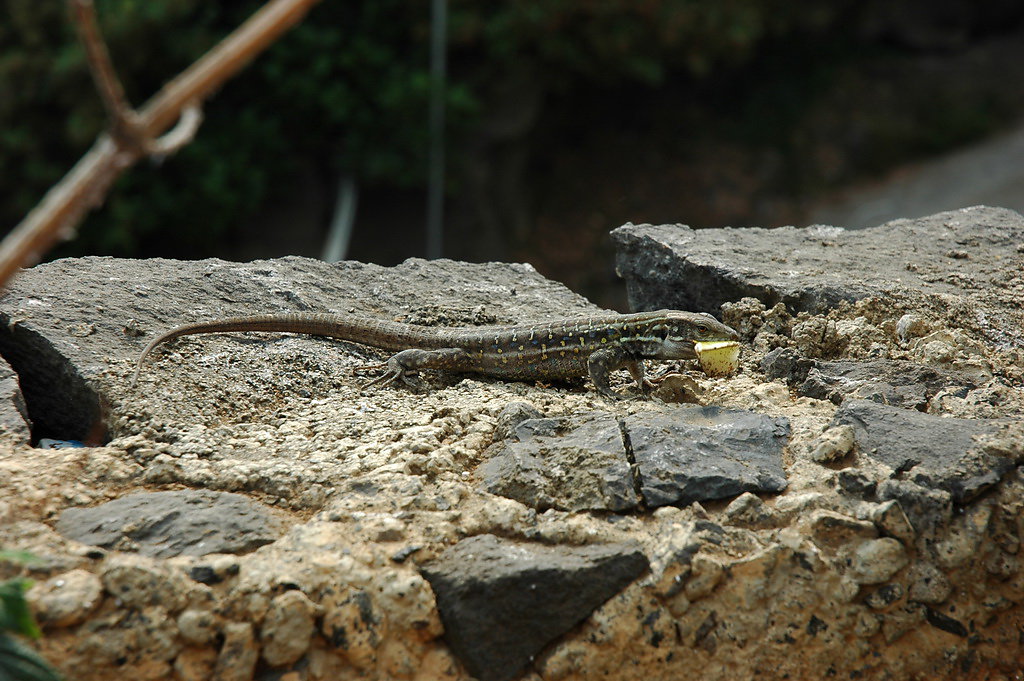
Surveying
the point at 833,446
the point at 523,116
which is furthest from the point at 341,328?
the point at 523,116

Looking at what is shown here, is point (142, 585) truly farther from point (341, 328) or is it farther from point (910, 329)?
point (910, 329)

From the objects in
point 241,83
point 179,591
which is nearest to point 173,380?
point 179,591

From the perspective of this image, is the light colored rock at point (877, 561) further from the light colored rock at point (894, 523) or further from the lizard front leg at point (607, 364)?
the lizard front leg at point (607, 364)

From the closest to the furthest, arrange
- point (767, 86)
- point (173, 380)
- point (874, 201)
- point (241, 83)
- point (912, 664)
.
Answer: point (912, 664) → point (173, 380) → point (241, 83) → point (874, 201) → point (767, 86)

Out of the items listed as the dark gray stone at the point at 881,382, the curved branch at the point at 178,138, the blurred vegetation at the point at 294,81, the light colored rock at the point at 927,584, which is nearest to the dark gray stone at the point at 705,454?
the dark gray stone at the point at 881,382

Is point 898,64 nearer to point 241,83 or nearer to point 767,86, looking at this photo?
point 767,86

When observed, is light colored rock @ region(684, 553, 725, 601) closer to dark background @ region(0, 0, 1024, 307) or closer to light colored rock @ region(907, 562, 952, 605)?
light colored rock @ region(907, 562, 952, 605)
